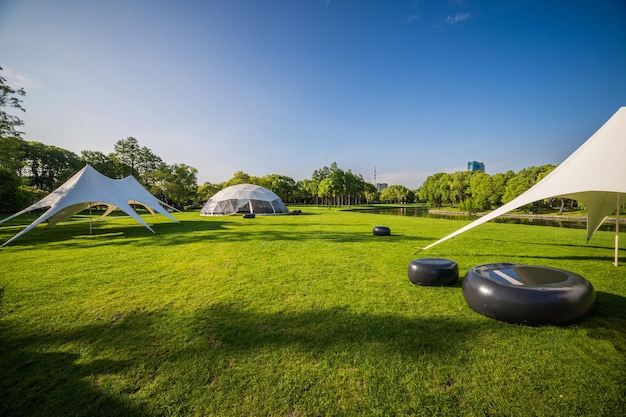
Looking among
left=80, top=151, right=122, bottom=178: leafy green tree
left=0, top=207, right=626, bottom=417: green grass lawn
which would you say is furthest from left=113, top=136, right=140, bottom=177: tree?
left=0, top=207, right=626, bottom=417: green grass lawn

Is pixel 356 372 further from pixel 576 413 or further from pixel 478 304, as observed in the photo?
pixel 478 304

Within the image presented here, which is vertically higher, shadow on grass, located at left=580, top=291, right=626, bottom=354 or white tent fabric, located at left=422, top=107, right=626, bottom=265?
white tent fabric, located at left=422, top=107, right=626, bottom=265

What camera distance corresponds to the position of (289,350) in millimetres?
3062

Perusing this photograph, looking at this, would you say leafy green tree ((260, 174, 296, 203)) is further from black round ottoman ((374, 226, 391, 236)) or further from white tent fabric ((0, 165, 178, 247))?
black round ottoman ((374, 226, 391, 236))

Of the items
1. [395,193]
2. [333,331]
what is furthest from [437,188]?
[333,331]

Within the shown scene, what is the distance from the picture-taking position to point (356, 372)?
8.71 feet

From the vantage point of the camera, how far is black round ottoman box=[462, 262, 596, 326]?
3322mm

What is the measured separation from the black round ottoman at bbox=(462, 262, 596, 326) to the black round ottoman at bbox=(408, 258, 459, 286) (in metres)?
1.01

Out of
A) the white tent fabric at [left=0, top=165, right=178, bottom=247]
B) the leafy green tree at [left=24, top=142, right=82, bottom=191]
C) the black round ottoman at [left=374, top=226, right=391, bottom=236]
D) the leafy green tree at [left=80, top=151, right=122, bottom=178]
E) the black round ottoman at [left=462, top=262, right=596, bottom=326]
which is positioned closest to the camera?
the black round ottoman at [left=462, top=262, right=596, bottom=326]

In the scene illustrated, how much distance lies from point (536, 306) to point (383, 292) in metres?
2.25

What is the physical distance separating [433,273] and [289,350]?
134 inches

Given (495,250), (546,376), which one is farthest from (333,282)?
(495,250)

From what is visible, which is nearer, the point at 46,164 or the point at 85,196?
the point at 85,196

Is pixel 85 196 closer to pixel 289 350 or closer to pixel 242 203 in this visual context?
pixel 289 350
